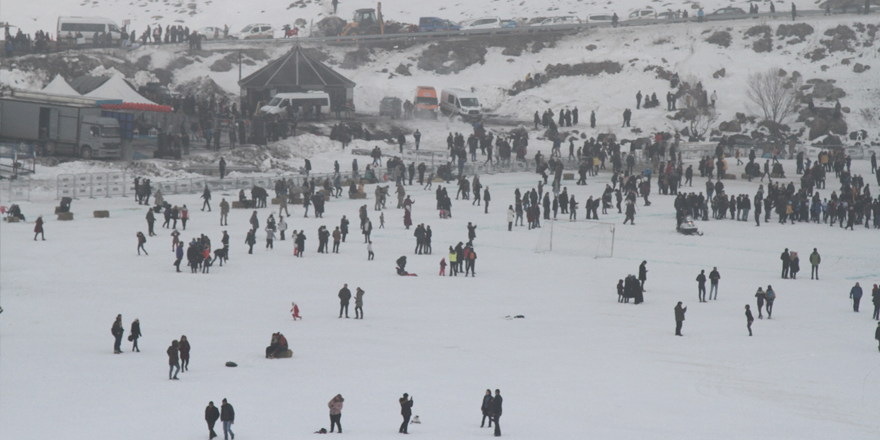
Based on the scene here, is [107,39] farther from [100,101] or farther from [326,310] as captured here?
[326,310]

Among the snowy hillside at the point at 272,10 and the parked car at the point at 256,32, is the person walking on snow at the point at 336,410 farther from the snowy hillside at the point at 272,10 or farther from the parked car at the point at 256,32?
the snowy hillside at the point at 272,10

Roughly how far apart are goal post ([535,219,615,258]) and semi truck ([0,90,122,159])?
21405 millimetres

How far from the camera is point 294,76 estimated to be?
55.9m

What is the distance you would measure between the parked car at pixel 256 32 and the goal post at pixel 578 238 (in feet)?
145

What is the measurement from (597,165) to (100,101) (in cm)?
2346

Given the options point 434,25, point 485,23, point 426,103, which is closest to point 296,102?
point 426,103

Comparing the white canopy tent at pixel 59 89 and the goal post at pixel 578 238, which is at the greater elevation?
the white canopy tent at pixel 59 89

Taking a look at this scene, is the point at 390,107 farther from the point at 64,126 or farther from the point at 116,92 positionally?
the point at 64,126

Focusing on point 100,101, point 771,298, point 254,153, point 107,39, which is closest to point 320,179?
point 254,153

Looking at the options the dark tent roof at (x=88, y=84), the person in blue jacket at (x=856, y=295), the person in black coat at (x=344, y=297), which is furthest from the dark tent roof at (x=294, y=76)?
the person in blue jacket at (x=856, y=295)

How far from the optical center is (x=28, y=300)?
23.8m

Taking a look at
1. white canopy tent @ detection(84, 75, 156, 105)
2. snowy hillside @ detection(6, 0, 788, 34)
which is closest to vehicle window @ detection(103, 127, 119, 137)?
white canopy tent @ detection(84, 75, 156, 105)

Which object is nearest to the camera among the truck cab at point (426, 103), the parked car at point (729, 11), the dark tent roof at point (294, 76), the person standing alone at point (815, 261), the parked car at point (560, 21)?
the person standing alone at point (815, 261)

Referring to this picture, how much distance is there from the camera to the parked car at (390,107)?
190 feet
